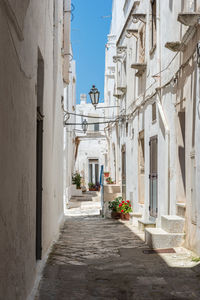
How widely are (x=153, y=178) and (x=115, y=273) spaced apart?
4.77m

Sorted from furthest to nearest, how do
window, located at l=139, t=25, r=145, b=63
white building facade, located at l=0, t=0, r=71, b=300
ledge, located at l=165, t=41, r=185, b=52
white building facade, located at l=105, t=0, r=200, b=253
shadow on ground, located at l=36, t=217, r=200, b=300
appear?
window, located at l=139, t=25, r=145, b=63, ledge, located at l=165, t=41, r=185, b=52, white building facade, located at l=105, t=0, r=200, b=253, shadow on ground, located at l=36, t=217, r=200, b=300, white building facade, located at l=0, t=0, r=71, b=300

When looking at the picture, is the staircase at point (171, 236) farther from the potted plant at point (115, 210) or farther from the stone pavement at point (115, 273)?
the potted plant at point (115, 210)

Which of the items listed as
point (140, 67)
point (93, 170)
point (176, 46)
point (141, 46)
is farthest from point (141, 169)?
point (93, 170)

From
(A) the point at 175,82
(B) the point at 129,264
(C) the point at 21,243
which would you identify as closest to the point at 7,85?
(C) the point at 21,243

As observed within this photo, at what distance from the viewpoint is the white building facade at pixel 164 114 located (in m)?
7.09

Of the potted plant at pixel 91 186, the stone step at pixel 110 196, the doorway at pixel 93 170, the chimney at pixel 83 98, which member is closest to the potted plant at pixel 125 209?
the stone step at pixel 110 196

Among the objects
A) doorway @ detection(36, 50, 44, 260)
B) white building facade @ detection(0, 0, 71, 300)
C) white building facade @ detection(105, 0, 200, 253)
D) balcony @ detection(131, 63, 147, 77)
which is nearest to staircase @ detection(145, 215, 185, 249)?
white building facade @ detection(105, 0, 200, 253)

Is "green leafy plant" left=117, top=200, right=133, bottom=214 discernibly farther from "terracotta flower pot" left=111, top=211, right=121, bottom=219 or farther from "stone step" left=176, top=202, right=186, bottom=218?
"stone step" left=176, top=202, right=186, bottom=218

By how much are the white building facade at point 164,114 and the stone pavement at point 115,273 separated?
707mm

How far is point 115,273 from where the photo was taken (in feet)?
19.6

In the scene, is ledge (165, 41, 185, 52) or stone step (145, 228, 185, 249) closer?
stone step (145, 228, 185, 249)

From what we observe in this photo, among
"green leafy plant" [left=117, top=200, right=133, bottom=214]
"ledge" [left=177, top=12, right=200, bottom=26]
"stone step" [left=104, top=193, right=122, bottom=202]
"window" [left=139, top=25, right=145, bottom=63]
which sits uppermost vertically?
"window" [left=139, top=25, right=145, bottom=63]

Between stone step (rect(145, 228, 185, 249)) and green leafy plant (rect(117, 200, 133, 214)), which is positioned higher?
green leafy plant (rect(117, 200, 133, 214))

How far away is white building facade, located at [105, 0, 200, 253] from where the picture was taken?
7090mm
